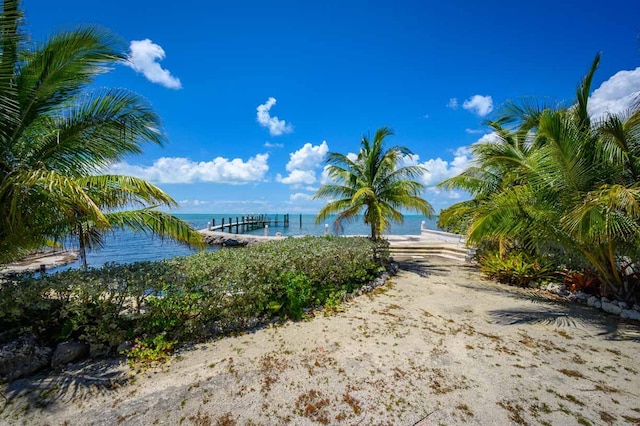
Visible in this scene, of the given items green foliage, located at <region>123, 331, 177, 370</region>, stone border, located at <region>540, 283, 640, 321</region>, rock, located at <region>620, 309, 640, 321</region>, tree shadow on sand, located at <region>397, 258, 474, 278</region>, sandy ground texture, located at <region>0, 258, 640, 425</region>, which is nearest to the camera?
sandy ground texture, located at <region>0, 258, 640, 425</region>

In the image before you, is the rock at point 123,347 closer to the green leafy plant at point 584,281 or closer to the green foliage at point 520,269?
the green foliage at point 520,269

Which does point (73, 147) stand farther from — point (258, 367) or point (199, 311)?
point (258, 367)

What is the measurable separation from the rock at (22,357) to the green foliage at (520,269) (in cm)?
1018

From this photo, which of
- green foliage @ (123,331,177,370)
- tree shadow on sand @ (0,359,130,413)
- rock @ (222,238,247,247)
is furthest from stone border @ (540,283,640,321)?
rock @ (222,238,247,247)

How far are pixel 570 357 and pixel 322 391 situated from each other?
3.69 metres

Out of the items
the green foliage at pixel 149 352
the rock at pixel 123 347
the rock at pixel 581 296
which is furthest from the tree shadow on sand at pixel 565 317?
the rock at pixel 123 347

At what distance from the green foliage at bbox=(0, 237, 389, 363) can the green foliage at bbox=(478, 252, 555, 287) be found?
6.08m

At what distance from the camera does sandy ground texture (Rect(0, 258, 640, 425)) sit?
280 centimetres

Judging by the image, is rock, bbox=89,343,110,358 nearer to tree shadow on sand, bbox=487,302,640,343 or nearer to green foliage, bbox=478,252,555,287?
tree shadow on sand, bbox=487,302,640,343

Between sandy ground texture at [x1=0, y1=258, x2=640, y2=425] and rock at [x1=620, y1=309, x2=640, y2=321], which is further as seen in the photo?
rock at [x1=620, y1=309, x2=640, y2=321]

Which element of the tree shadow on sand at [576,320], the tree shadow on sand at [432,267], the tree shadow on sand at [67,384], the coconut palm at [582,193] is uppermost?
the coconut palm at [582,193]

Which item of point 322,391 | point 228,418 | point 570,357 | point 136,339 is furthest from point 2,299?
point 570,357

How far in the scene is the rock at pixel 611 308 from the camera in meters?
5.73

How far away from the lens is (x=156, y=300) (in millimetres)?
4039
